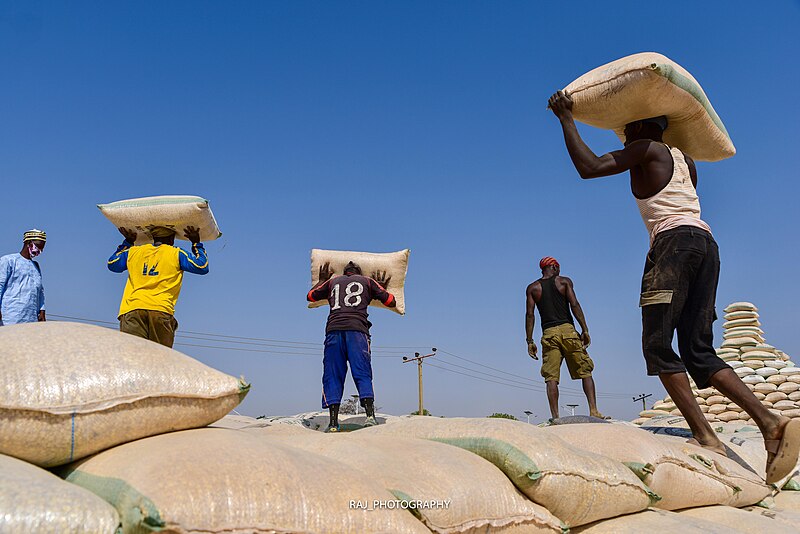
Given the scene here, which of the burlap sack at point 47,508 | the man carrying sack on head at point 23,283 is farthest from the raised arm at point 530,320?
the burlap sack at point 47,508

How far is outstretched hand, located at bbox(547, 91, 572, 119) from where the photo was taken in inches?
131

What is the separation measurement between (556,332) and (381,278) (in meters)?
1.79

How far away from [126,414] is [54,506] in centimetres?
47

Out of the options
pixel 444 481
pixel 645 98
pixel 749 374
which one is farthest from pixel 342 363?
pixel 749 374

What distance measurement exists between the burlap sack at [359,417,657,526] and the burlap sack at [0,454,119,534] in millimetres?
1197

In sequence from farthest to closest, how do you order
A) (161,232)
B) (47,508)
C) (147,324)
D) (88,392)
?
1. (161,232)
2. (147,324)
3. (88,392)
4. (47,508)

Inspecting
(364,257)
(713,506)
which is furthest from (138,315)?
(713,506)

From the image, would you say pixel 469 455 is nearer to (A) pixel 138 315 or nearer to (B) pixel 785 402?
(A) pixel 138 315

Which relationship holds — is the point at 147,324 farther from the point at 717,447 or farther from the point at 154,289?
the point at 717,447

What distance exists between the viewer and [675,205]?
3230mm

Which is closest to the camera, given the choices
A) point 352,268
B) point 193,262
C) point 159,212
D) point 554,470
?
point 554,470

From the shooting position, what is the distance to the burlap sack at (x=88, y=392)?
5.08 feet

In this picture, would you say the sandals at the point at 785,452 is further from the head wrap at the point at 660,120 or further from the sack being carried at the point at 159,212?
the sack being carried at the point at 159,212

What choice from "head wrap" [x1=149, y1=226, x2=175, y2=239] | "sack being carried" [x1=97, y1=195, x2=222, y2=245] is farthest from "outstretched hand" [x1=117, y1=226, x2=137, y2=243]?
"head wrap" [x1=149, y1=226, x2=175, y2=239]
